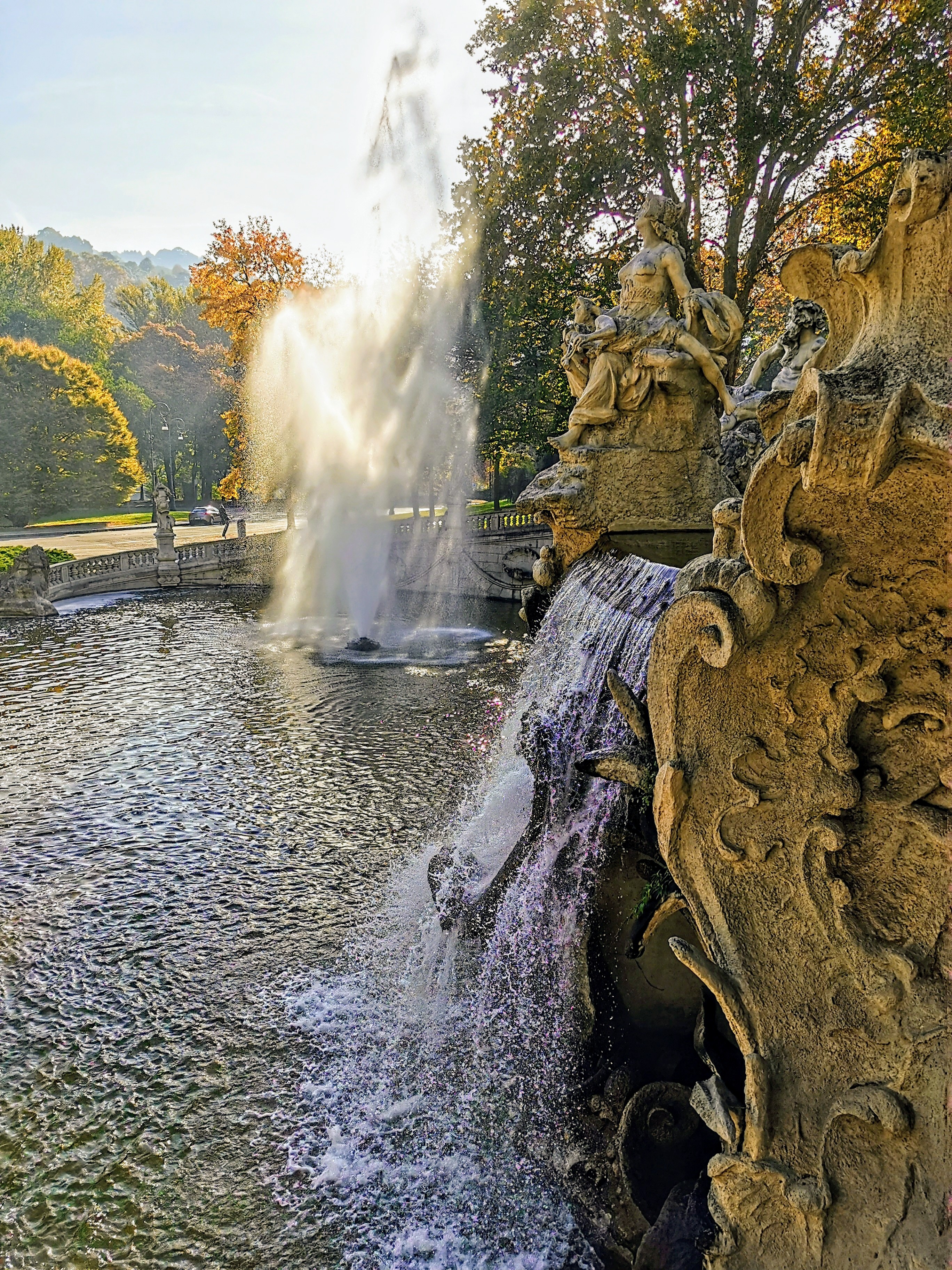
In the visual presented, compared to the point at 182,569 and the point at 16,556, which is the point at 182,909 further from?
the point at 182,569

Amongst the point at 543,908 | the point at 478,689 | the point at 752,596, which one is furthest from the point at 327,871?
the point at 478,689

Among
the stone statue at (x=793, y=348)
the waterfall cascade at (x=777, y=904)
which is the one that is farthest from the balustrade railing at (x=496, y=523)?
the waterfall cascade at (x=777, y=904)

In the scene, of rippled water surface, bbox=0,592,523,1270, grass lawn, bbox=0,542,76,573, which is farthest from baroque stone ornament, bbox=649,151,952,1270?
grass lawn, bbox=0,542,76,573

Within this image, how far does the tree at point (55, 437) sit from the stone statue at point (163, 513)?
22504 millimetres

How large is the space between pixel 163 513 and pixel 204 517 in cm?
2470

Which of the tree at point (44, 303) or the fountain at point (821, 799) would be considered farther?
the tree at point (44, 303)

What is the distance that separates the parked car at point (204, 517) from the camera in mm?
48281

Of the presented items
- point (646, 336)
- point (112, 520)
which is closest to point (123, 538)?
point (112, 520)

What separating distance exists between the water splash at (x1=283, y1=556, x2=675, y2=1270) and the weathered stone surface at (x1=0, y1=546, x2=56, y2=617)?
55.4ft

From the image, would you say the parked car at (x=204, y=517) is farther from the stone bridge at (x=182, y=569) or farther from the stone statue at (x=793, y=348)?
the stone statue at (x=793, y=348)

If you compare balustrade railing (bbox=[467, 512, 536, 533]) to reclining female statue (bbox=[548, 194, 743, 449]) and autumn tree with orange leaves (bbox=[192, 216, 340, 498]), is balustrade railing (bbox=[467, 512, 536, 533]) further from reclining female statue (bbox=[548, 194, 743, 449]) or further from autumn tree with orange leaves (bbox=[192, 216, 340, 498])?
reclining female statue (bbox=[548, 194, 743, 449])

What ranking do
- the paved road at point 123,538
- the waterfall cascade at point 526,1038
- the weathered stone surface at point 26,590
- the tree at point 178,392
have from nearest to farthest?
the waterfall cascade at point 526,1038
the weathered stone surface at point 26,590
the paved road at point 123,538
the tree at point 178,392

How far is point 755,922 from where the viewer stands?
2.62 meters

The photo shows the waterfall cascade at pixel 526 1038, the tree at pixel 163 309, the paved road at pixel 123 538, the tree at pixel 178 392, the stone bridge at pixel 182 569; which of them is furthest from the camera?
the tree at pixel 163 309
